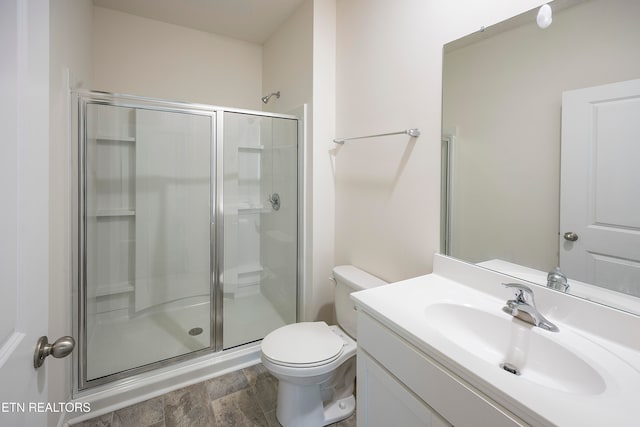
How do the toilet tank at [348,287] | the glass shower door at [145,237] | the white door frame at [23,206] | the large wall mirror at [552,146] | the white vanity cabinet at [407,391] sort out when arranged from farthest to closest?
1. the glass shower door at [145,237]
2. the toilet tank at [348,287]
3. the large wall mirror at [552,146]
4. the white vanity cabinet at [407,391]
5. the white door frame at [23,206]

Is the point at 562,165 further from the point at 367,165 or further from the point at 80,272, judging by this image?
the point at 80,272

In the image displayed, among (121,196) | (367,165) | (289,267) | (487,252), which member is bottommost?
(289,267)

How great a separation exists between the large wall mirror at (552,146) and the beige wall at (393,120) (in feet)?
0.29

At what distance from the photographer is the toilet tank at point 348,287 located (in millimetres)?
1577

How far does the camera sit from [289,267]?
2.25 metres

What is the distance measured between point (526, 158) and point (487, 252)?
391 millimetres

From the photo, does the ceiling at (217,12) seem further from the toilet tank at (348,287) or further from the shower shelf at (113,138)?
the toilet tank at (348,287)

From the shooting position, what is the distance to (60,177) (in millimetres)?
1340

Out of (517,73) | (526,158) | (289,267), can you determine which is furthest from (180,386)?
(517,73)

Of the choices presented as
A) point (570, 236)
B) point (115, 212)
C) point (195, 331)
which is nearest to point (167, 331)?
point (195, 331)

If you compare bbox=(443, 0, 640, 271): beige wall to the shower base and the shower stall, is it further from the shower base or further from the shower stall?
the shower base

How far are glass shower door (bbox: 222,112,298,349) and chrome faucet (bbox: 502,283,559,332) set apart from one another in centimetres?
150

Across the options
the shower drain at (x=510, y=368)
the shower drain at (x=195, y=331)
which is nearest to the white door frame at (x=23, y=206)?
the shower drain at (x=510, y=368)

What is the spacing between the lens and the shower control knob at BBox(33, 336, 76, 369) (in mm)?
551
